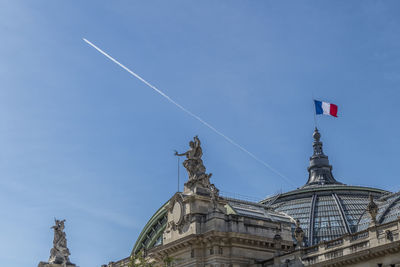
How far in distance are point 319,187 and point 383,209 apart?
13.0 m

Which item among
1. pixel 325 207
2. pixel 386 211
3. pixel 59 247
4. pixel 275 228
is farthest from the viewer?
pixel 59 247

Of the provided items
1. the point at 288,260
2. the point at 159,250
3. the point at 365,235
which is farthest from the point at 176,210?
the point at 365,235

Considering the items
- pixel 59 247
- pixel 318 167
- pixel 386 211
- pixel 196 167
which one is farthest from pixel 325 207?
pixel 59 247

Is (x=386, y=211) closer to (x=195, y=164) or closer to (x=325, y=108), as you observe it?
(x=325, y=108)

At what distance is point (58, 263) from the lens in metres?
86.1

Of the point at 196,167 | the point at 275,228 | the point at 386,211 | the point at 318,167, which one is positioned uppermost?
the point at 318,167

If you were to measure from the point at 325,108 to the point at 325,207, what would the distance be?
47.7 feet

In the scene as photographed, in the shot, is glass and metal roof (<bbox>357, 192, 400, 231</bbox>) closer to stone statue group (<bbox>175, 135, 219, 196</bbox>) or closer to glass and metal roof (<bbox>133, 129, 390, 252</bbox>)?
glass and metal roof (<bbox>133, 129, 390, 252</bbox>)

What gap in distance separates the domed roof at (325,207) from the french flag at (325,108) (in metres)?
13.7

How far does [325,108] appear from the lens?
75.2 meters

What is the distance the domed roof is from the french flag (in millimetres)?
13686

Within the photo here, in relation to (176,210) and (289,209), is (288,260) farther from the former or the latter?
(289,209)

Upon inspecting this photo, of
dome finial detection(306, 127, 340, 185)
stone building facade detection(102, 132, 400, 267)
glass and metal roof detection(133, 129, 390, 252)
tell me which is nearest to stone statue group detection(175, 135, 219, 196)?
stone building facade detection(102, 132, 400, 267)

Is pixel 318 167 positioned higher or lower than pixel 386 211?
higher
